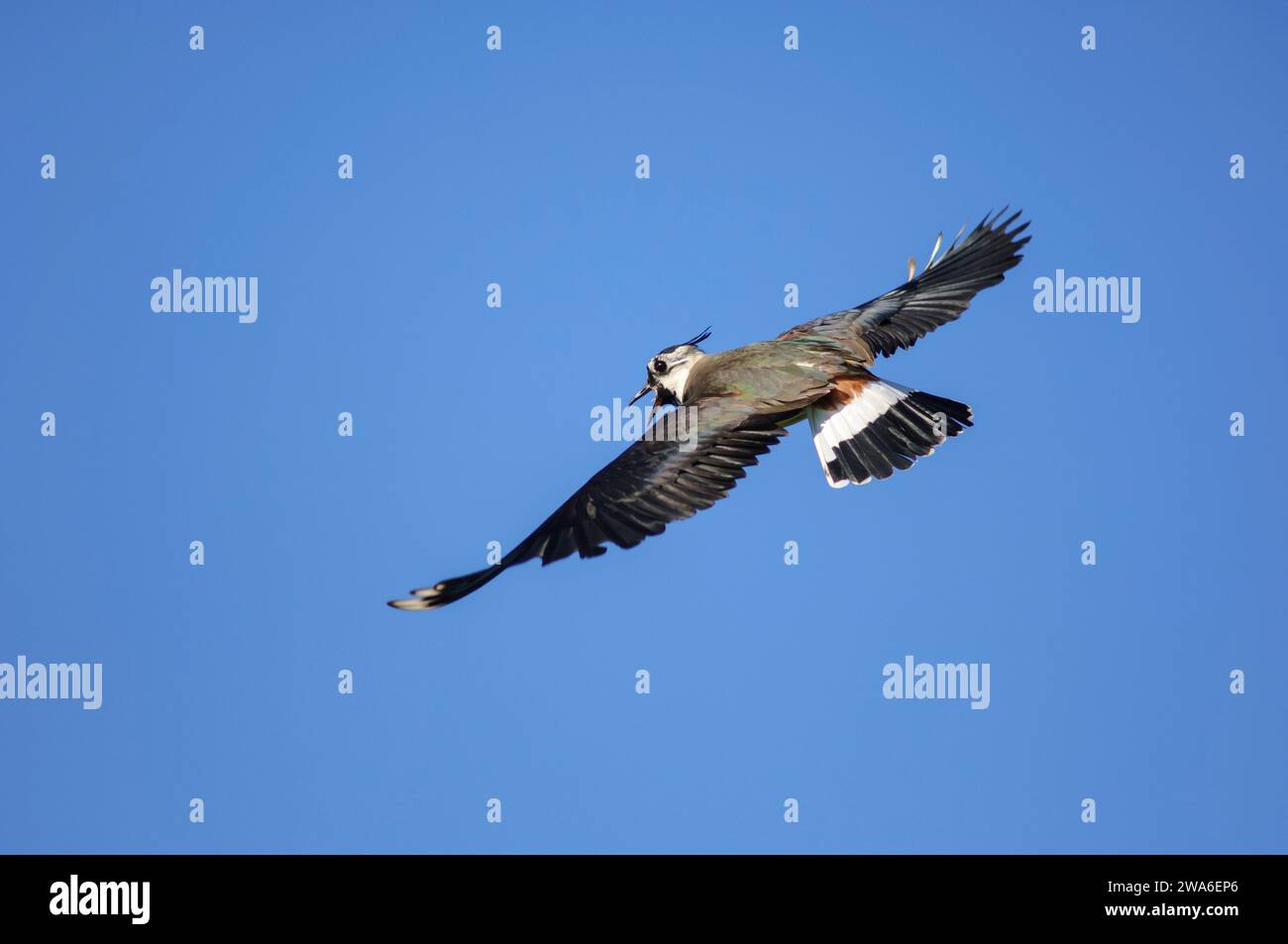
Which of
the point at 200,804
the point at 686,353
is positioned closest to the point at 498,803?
the point at 200,804

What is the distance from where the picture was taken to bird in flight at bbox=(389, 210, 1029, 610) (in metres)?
9.64

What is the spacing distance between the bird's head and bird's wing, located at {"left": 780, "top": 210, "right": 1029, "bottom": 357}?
74cm

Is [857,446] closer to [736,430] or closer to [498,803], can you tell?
[736,430]

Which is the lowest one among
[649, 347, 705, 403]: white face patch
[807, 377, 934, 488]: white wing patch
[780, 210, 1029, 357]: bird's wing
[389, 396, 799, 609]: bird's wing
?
[389, 396, 799, 609]: bird's wing

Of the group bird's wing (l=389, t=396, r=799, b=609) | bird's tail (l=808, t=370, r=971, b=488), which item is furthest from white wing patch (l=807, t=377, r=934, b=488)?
bird's wing (l=389, t=396, r=799, b=609)

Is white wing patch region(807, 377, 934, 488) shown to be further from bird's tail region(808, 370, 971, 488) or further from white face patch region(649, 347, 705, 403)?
white face patch region(649, 347, 705, 403)

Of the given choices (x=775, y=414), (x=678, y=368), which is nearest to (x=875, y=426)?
(x=775, y=414)

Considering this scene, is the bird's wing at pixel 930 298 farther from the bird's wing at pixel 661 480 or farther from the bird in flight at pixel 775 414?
the bird's wing at pixel 661 480

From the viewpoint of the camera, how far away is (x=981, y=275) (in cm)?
1229

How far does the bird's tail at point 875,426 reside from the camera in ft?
36.0

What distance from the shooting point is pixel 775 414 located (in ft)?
34.6

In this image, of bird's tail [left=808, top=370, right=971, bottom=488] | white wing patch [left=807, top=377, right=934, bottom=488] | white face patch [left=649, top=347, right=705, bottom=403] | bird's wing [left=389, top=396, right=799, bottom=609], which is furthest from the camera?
white face patch [left=649, top=347, right=705, bottom=403]

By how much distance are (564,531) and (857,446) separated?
2.42 metres
